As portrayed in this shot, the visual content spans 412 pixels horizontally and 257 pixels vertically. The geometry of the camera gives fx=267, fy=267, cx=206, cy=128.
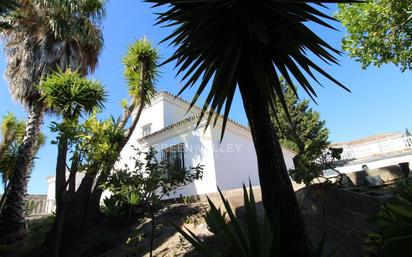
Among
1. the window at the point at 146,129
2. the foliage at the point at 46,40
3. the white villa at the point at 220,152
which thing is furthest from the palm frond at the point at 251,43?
the window at the point at 146,129

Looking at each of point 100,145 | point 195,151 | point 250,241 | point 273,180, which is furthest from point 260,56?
point 195,151

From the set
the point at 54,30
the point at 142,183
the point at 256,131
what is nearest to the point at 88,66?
the point at 54,30

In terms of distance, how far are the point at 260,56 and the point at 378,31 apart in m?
6.60

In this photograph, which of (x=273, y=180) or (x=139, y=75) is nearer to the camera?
(x=273, y=180)

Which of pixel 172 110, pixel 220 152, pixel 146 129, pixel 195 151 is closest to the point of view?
pixel 220 152

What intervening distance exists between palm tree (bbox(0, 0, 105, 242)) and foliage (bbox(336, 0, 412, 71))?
29.6ft

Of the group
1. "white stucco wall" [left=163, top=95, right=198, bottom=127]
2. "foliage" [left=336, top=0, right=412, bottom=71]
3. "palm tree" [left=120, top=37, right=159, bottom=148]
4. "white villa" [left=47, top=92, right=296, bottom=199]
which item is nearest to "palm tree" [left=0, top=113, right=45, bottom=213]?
"white villa" [left=47, top=92, right=296, bottom=199]

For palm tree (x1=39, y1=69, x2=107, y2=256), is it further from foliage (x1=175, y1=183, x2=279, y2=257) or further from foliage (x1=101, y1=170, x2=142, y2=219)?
foliage (x1=175, y1=183, x2=279, y2=257)

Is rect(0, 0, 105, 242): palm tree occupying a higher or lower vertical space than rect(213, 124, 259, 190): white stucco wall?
higher

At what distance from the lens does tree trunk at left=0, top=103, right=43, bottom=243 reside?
29.7ft

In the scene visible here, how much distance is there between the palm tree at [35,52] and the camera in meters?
9.35

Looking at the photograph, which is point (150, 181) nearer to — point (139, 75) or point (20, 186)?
point (139, 75)

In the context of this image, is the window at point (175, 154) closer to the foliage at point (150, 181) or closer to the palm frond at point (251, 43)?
the foliage at point (150, 181)

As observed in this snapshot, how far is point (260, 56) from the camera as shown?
3273 mm
